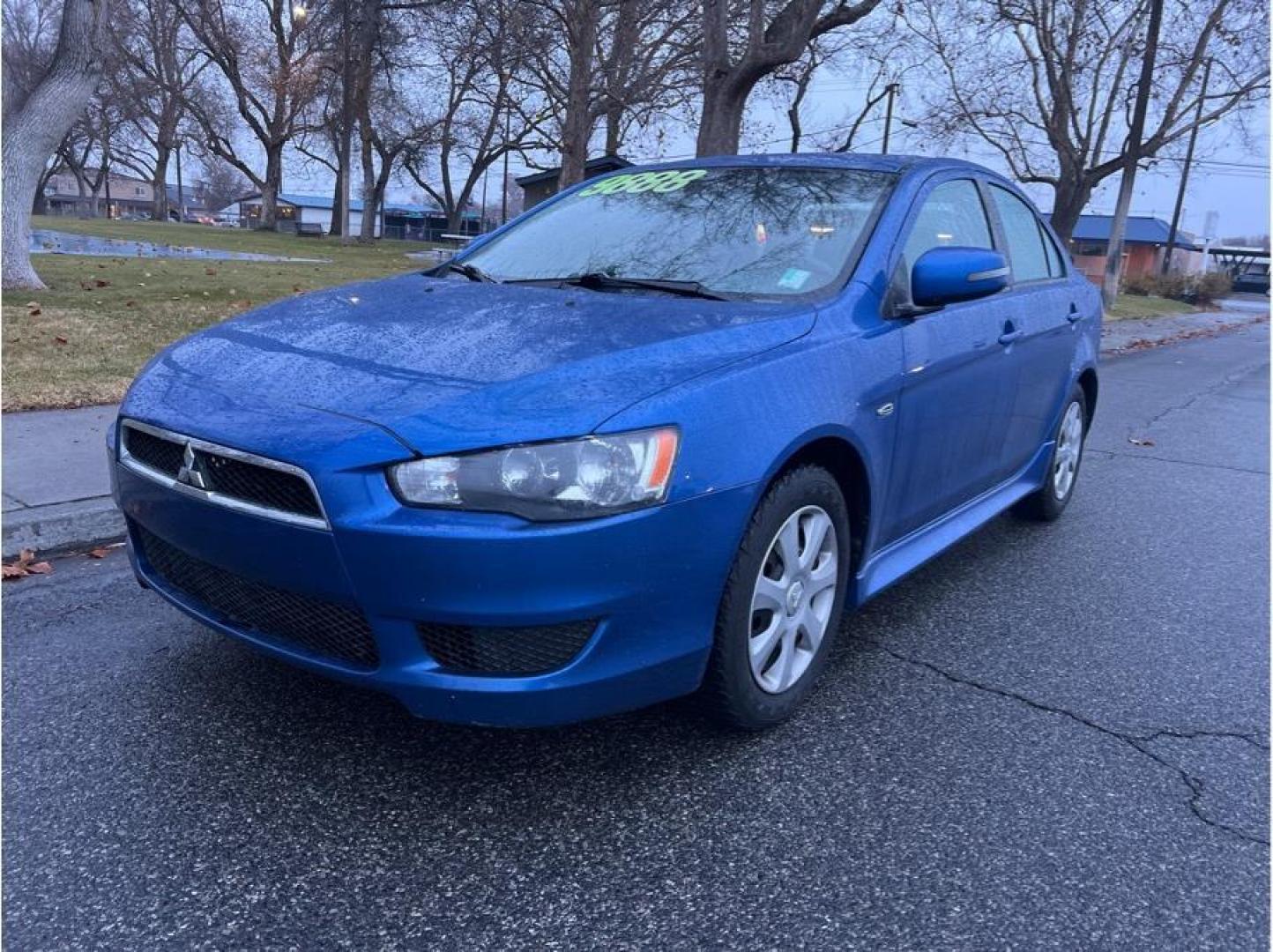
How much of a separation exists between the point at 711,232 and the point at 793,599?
135cm

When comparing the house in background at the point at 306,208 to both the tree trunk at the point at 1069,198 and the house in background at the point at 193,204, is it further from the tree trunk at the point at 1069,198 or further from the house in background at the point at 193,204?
the tree trunk at the point at 1069,198

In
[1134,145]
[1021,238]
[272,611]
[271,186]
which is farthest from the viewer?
[271,186]

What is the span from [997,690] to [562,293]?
1844mm

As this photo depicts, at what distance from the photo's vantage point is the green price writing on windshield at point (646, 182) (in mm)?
3838

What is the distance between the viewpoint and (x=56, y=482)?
462 cm

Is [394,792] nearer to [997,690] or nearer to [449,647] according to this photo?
[449,647]

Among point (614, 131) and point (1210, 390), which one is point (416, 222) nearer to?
point (614, 131)

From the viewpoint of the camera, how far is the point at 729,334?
2.63 meters

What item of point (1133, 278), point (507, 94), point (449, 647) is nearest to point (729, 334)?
point (449, 647)

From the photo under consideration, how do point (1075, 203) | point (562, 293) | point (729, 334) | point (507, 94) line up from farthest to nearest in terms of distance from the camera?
point (507, 94), point (1075, 203), point (562, 293), point (729, 334)

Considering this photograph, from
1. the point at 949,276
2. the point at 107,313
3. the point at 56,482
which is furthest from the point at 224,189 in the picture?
the point at 949,276

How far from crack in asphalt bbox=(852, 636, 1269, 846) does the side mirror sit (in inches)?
46.4

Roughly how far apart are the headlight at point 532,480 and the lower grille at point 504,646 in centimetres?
26

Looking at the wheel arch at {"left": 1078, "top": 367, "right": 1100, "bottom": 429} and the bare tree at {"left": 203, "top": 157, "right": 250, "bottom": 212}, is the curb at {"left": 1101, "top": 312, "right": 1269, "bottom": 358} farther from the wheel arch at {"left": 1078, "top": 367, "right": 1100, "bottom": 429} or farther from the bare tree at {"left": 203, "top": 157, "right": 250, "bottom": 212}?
the bare tree at {"left": 203, "top": 157, "right": 250, "bottom": 212}
